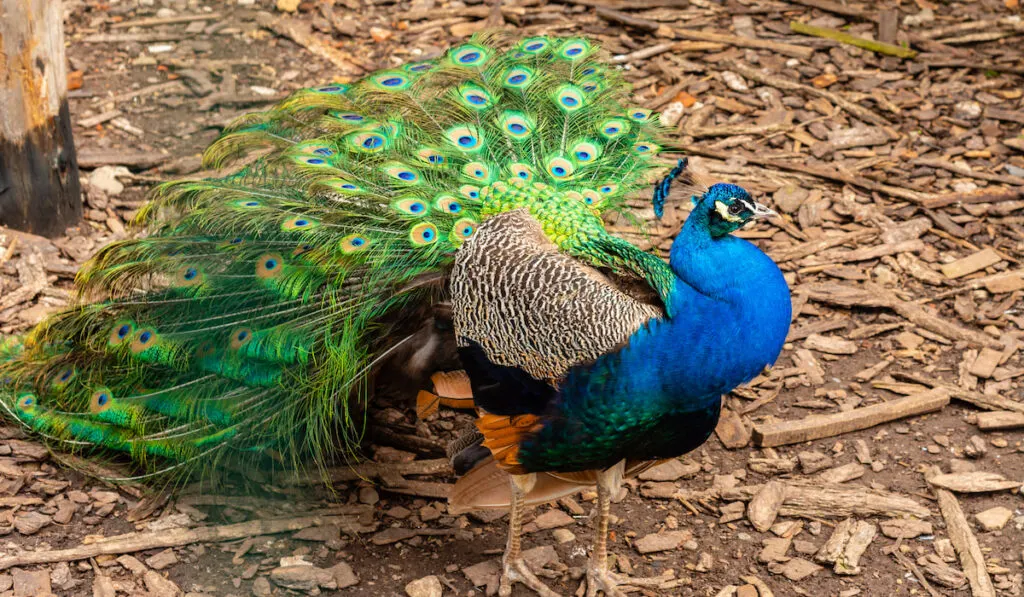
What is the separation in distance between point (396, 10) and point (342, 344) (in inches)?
197

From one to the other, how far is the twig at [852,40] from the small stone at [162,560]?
6.04 meters

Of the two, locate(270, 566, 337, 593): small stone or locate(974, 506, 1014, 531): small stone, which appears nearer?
locate(270, 566, 337, 593): small stone

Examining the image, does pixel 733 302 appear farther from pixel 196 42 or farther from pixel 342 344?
pixel 196 42

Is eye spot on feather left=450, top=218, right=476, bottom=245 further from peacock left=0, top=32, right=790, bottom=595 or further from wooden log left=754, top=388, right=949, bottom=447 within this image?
wooden log left=754, top=388, right=949, bottom=447

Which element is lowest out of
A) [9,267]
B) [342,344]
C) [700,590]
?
[700,590]

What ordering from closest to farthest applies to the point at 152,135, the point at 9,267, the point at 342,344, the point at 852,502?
the point at 342,344 < the point at 852,502 < the point at 9,267 < the point at 152,135

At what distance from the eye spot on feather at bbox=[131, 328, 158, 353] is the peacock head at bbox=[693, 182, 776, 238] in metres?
2.41

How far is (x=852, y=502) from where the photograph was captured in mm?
4945

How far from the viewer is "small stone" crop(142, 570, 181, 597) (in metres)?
4.42

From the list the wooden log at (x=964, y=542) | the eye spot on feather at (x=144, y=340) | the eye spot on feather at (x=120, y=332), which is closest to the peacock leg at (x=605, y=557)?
the wooden log at (x=964, y=542)

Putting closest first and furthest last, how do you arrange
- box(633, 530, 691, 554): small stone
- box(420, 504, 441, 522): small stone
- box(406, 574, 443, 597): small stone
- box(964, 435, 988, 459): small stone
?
box(406, 574, 443, 597): small stone
box(633, 530, 691, 554): small stone
box(420, 504, 441, 522): small stone
box(964, 435, 988, 459): small stone

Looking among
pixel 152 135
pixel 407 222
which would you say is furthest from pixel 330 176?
pixel 152 135

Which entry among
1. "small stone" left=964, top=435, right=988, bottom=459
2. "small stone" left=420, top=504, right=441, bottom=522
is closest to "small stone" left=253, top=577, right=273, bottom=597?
"small stone" left=420, top=504, right=441, bottom=522

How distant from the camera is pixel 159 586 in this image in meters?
4.45
